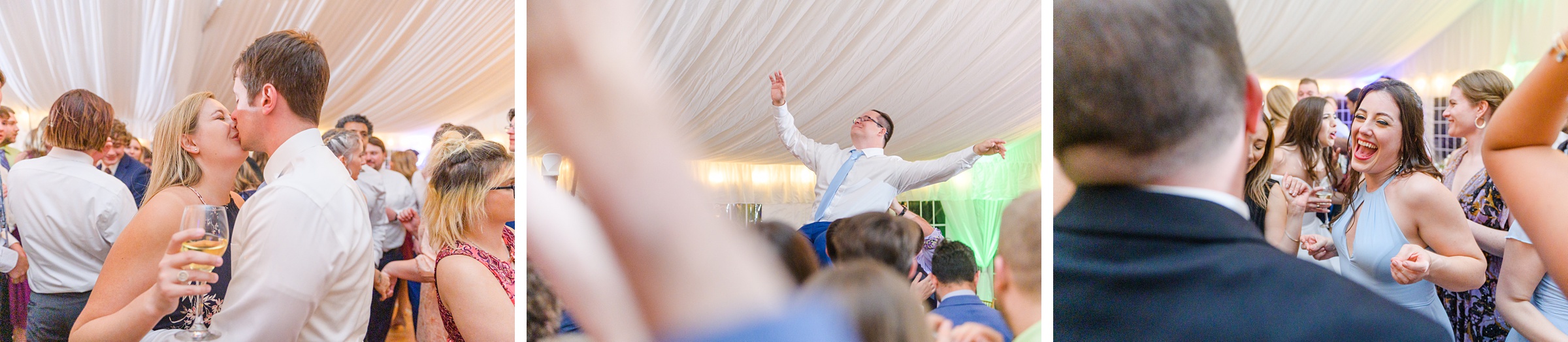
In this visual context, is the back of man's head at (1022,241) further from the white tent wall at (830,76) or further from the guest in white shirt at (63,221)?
the guest in white shirt at (63,221)

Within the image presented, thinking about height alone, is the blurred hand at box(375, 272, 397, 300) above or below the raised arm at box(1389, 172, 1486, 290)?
below

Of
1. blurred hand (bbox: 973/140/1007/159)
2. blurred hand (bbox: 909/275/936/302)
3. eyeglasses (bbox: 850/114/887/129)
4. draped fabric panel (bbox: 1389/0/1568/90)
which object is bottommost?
blurred hand (bbox: 909/275/936/302)

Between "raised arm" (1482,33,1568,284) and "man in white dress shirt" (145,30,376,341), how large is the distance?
171 centimetres

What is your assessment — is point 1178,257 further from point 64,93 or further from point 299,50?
point 64,93

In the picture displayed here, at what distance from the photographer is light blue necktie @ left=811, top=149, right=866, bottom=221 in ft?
3.59

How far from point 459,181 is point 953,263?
0.88 m

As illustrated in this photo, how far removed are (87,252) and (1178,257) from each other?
1.65 meters

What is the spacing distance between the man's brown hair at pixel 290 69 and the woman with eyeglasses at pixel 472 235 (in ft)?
0.67

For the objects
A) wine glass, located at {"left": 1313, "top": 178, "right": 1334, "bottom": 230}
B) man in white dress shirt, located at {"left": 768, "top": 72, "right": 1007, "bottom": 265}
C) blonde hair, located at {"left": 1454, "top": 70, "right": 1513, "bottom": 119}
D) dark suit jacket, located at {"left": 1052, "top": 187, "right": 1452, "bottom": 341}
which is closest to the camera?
dark suit jacket, located at {"left": 1052, "top": 187, "right": 1452, "bottom": 341}

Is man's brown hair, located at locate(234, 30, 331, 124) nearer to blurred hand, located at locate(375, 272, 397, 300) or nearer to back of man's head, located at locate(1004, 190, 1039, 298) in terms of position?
blurred hand, located at locate(375, 272, 397, 300)

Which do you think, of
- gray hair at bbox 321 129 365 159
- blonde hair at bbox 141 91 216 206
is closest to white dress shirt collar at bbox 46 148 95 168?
blonde hair at bbox 141 91 216 206

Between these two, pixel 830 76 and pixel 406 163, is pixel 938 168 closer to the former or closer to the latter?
pixel 830 76

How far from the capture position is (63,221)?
1.28m

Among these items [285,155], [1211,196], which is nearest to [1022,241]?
[1211,196]
